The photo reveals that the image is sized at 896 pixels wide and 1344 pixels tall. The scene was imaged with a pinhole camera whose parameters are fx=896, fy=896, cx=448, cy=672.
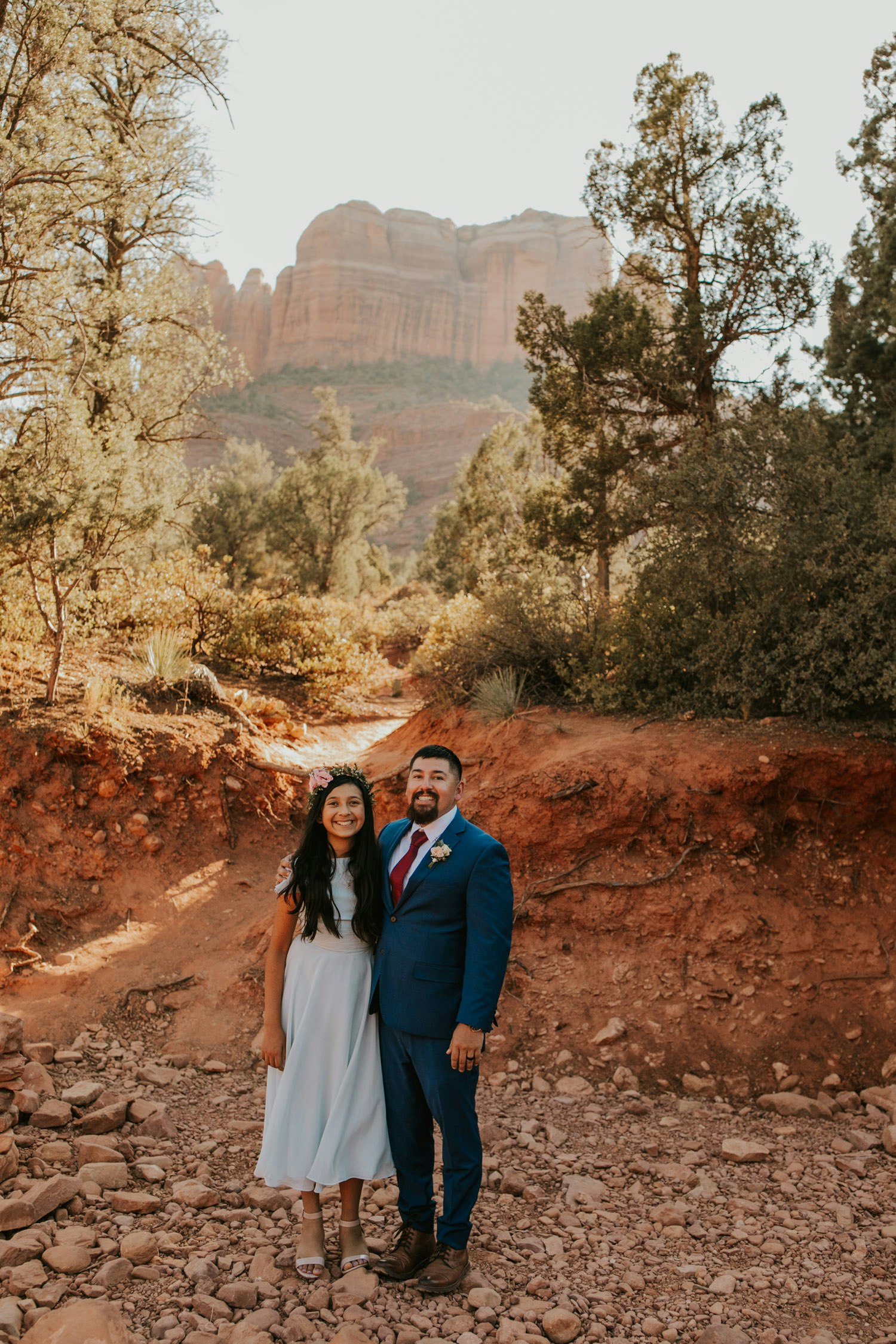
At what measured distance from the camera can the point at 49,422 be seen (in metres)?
8.70

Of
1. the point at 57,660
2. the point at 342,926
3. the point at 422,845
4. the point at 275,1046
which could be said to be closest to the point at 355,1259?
the point at 275,1046

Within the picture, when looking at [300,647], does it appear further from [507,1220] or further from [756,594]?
[507,1220]

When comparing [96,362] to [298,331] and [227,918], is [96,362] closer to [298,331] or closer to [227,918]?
[227,918]

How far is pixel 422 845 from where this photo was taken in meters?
3.67

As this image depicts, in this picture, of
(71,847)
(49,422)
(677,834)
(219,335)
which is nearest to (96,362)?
(49,422)

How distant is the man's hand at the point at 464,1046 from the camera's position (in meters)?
3.33

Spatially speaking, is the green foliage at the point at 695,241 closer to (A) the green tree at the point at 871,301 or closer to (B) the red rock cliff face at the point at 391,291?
(A) the green tree at the point at 871,301

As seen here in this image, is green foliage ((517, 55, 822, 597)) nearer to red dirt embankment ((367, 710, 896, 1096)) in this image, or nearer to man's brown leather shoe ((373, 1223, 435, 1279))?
red dirt embankment ((367, 710, 896, 1096))

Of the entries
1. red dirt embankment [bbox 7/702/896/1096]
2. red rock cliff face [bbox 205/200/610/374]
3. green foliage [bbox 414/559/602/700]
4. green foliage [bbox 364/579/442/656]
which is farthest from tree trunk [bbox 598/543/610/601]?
red rock cliff face [bbox 205/200/610/374]

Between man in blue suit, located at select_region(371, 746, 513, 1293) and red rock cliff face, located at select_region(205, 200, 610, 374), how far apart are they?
88.7 m

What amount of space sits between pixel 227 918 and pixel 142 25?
7708 millimetres

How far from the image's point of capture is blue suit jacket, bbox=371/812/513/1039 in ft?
11.3

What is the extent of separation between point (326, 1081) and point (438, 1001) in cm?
58

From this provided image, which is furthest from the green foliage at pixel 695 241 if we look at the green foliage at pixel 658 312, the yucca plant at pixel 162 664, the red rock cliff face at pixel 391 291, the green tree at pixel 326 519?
the red rock cliff face at pixel 391 291
